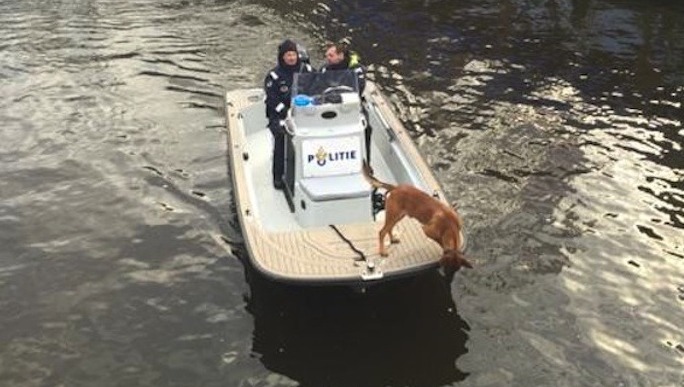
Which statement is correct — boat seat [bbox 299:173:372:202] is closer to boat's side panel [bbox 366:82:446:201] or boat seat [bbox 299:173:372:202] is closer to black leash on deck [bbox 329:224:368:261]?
black leash on deck [bbox 329:224:368:261]

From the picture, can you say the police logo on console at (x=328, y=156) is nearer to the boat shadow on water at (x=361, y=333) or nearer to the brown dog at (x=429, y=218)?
the brown dog at (x=429, y=218)

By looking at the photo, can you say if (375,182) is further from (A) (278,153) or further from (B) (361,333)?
(A) (278,153)

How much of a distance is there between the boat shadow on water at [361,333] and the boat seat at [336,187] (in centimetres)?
127

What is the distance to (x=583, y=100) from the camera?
55.6 feet

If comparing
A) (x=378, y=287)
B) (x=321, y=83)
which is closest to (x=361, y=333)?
(x=378, y=287)

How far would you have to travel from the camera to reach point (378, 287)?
9.90 m

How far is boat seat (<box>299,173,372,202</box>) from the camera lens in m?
10.0

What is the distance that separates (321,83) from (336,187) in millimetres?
1742

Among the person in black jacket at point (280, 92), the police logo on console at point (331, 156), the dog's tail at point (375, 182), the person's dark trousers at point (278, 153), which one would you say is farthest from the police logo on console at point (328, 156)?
the person in black jacket at point (280, 92)

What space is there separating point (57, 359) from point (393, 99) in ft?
33.3

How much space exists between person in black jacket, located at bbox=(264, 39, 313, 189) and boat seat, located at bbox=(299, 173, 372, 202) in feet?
3.84

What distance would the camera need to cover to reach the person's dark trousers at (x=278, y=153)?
11.3 m

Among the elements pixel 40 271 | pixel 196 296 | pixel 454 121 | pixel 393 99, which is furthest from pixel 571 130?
pixel 40 271

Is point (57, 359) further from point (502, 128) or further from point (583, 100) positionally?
point (583, 100)
